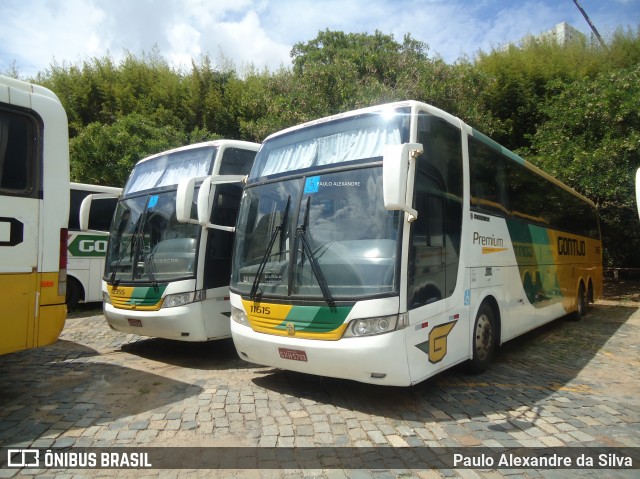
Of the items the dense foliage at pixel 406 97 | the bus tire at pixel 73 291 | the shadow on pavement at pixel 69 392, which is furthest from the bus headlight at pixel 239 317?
the dense foliage at pixel 406 97

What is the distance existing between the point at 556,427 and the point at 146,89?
898 inches

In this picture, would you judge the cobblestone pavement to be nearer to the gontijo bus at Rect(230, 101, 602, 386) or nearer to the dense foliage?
the gontijo bus at Rect(230, 101, 602, 386)

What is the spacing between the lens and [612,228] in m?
18.0

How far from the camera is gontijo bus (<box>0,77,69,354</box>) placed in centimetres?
427

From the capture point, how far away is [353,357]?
14.3 ft

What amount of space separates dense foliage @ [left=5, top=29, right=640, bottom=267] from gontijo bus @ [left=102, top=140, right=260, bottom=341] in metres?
8.12

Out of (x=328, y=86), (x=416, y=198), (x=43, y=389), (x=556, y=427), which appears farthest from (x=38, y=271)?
(x=328, y=86)

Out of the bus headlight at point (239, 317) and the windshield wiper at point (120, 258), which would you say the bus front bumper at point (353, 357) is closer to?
the bus headlight at point (239, 317)

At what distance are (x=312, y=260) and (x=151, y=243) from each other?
10.4ft

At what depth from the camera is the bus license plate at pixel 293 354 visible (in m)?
4.65

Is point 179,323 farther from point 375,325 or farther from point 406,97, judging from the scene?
point 406,97

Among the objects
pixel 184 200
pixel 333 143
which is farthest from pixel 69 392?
pixel 333 143

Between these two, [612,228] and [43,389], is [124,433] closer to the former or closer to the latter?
[43,389]

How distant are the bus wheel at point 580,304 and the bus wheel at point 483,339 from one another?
6015 mm
